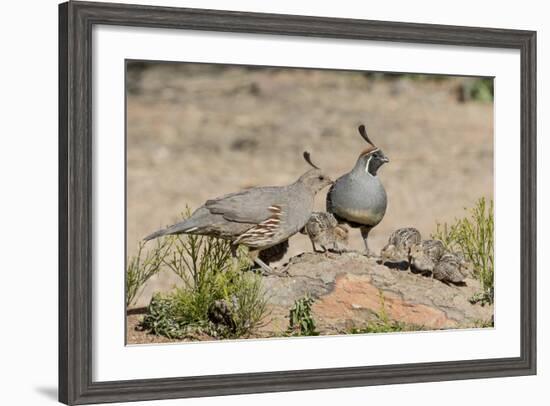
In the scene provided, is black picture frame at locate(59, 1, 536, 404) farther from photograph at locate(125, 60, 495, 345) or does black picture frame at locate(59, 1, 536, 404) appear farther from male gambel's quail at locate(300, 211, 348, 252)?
male gambel's quail at locate(300, 211, 348, 252)

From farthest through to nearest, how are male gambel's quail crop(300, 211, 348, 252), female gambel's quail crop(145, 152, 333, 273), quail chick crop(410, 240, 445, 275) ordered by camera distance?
1. quail chick crop(410, 240, 445, 275)
2. male gambel's quail crop(300, 211, 348, 252)
3. female gambel's quail crop(145, 152, 333, 273)

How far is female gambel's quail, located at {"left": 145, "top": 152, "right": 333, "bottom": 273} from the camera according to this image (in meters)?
5.98

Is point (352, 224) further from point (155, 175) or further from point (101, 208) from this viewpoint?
point (155, 175)

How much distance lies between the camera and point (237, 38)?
18.6ft

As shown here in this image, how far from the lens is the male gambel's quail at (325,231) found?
6.30m

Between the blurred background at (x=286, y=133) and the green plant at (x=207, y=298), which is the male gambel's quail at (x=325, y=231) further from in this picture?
the blurred background at (x=286, y=133)

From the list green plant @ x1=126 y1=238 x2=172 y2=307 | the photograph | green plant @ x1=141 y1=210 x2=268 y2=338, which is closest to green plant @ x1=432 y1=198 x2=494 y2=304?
the photograph

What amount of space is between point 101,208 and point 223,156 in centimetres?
417

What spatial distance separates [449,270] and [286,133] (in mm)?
3204

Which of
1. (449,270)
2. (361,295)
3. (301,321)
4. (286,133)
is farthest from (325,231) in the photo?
(286,133)

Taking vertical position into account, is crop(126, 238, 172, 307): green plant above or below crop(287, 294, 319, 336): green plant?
above

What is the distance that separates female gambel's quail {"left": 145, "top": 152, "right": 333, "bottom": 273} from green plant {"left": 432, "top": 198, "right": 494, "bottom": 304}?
87cm

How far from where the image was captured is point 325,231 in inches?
249

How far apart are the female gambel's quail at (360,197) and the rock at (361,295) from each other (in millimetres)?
196
